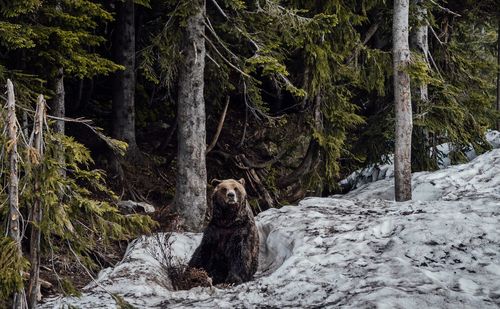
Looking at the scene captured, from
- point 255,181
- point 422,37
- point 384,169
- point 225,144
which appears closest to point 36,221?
point 255,181

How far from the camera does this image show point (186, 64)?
38.9ft

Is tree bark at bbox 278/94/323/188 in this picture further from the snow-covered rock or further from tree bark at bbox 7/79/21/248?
tree bark at bbox 7/79/21/248

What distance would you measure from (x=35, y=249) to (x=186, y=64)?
6840 mm

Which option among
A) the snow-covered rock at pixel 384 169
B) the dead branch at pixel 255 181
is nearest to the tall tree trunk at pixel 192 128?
the dead branch at pixel 255 181

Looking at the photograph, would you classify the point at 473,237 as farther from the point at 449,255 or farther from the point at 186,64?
the point at 186,64

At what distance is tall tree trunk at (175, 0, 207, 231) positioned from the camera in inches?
466

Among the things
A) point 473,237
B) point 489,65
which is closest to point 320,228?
point 473,237

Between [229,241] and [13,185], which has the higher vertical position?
[13,185]

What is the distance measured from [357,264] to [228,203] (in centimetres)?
233

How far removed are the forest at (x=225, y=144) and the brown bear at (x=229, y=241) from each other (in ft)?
0.54

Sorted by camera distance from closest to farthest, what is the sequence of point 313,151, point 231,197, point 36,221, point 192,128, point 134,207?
1. point 36,221
2. point 231,197
3. point 192,128
4. point 134,207
5. point 313,151

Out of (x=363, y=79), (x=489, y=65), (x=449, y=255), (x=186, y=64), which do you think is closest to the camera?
(x=449, y=255)

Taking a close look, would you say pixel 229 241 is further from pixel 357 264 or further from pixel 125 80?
pixel 125 80

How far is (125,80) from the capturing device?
1424 centimetres
